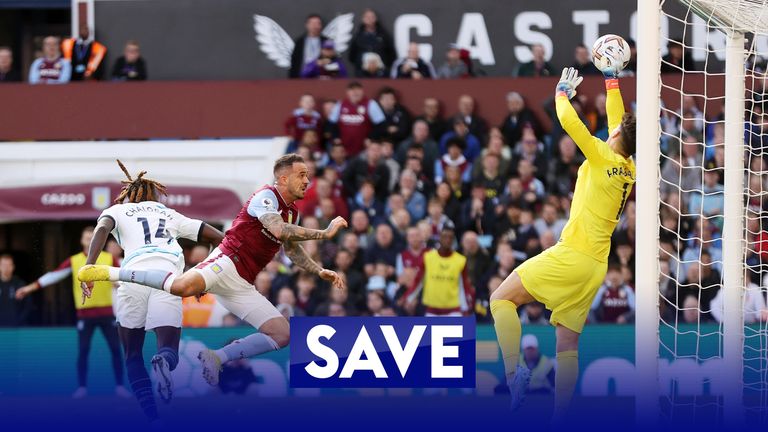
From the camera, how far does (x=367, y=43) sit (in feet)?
61.0

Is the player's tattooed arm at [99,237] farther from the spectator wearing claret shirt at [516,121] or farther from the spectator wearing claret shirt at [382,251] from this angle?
the spectator wearing claret shirt at [516,121]

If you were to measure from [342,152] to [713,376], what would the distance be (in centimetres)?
672

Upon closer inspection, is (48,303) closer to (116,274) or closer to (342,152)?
(342,152)

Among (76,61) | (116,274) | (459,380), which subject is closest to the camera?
(116,274)

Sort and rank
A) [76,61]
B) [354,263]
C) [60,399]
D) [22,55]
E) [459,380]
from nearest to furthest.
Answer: [459,380] → [60,399] → [354,263] → [76,61] → [22,55]

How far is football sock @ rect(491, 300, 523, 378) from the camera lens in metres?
10.2

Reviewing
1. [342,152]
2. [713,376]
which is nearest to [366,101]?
[342,152]

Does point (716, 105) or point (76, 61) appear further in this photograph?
point (76, 61)

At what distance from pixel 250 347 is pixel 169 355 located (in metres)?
0.64

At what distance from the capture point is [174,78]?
65.2ft

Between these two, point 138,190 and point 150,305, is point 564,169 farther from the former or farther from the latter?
point 150,305

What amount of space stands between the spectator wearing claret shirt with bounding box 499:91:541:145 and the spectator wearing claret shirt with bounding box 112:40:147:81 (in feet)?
16.8

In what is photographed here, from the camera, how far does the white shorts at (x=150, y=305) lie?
36.1 feet

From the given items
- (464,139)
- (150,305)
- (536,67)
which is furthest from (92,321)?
(536,67)
